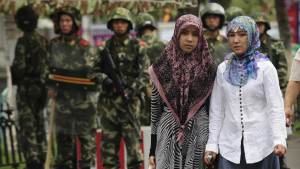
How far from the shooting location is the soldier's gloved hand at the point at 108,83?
6895 millimetres

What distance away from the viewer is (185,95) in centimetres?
428

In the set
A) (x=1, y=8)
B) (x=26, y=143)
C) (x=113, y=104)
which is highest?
(x=1, y=8)

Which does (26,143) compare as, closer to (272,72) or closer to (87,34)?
(272,72)

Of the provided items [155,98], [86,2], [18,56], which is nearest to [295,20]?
[86,2]

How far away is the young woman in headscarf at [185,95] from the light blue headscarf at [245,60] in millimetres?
181

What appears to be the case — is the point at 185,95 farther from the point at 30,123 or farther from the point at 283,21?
the point at 283,21

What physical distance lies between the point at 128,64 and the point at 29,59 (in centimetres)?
177

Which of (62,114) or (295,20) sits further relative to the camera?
(295,20)

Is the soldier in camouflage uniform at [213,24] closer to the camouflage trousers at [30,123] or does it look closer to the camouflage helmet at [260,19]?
the camouflage helmet at [260,19]

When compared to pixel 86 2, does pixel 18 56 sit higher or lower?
lower

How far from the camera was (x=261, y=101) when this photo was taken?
416cm

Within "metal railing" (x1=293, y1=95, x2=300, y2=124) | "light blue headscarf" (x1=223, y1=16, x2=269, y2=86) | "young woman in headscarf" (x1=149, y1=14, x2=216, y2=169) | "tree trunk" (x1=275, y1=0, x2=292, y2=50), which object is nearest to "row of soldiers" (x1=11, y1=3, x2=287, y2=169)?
"young woman in headscarf" (x1=149, y1=14, x2=216, y2=169)

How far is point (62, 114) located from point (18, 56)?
3.63 feet

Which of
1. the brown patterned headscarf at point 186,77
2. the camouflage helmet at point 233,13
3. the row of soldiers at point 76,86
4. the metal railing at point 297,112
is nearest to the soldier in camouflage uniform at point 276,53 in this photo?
the camouflage helmet at point 233,13
